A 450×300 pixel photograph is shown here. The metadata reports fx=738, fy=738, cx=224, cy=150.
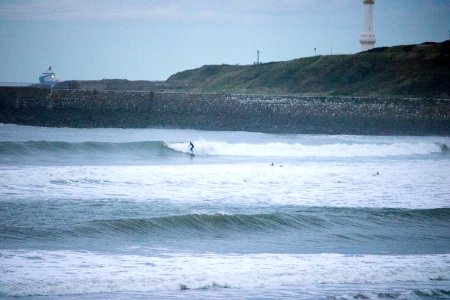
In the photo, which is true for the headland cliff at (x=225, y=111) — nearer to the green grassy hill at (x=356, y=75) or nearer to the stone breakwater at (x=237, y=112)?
the stone breakwater at (x=237, y=112)

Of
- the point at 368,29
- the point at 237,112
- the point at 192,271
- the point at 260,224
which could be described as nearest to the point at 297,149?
the point at 237,112

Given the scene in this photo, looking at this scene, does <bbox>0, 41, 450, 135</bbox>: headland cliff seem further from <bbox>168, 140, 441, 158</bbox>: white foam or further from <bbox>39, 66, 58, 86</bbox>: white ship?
<bbox>39, 66, 58, 86</bbox>: white ship

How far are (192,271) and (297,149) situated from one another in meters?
20.7

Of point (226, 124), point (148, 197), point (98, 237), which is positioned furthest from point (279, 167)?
point (226, 124)

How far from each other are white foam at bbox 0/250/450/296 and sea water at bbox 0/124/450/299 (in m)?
0.02

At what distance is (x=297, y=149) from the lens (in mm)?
29391

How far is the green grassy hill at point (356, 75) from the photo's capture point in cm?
4747

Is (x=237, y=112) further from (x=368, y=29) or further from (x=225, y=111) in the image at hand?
(x=368, y=29)

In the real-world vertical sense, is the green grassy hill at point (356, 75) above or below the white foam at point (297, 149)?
above

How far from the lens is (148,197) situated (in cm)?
1516

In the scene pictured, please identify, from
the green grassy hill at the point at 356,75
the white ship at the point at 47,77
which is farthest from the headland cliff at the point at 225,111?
the white ship at the point at 47,77

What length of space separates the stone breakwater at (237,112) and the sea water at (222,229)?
1305 centimetres

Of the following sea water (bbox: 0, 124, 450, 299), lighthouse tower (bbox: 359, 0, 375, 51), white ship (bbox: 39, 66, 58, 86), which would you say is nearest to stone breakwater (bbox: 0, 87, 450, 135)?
sea water (bbox: 0, 124, 450, 299)

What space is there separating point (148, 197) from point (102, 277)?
260 inches
